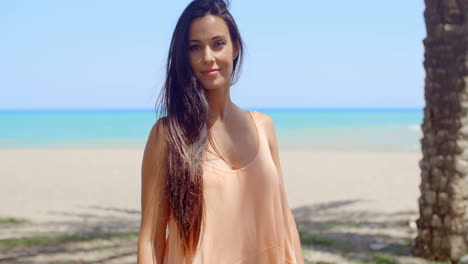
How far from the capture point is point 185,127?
214 cm

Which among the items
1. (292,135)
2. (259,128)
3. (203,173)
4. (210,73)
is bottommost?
(292,135)

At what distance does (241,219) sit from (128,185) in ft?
34.8

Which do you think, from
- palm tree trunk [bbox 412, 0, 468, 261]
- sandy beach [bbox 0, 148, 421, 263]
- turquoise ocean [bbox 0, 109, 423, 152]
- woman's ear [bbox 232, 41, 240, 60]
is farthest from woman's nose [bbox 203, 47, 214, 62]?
turquoise ocean [bbox 0, 109, 423, 152]

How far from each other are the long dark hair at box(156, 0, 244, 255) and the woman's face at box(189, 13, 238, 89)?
22 mm

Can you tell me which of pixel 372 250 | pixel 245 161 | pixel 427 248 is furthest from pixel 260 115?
pixel 372 250

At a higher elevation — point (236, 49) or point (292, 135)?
point (236, 49)

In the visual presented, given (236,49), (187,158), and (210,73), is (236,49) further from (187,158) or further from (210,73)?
(187,158)

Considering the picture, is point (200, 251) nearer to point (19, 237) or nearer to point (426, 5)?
point (426, 5)

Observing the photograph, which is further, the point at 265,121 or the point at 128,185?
the point at 128,185

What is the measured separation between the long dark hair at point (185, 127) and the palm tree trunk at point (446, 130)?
345 cm

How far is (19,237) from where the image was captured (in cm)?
667

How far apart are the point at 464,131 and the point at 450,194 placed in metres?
0.61

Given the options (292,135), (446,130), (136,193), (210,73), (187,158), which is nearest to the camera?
A: (187,158)

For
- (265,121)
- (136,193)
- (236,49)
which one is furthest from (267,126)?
(136,193)
